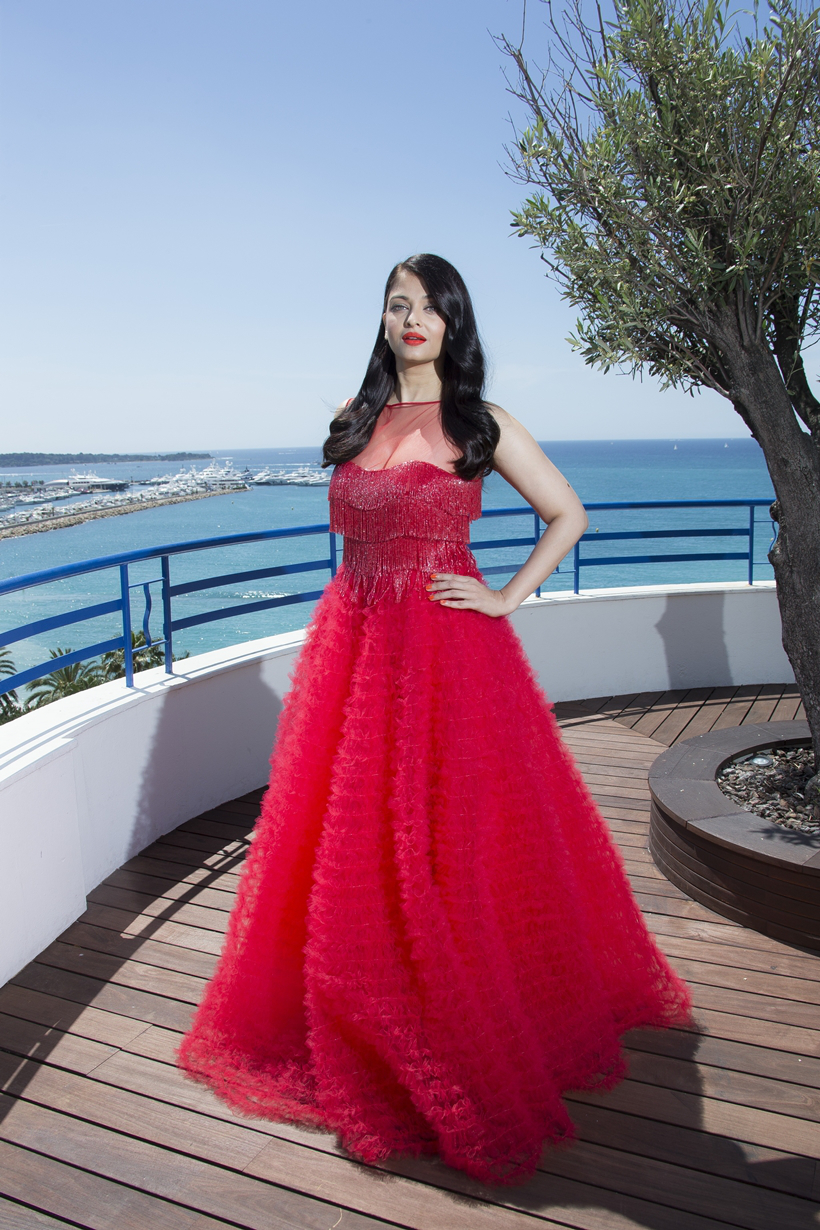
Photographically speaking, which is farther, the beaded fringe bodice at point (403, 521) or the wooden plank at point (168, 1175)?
the beaded fringe bodice at point (403, 521)

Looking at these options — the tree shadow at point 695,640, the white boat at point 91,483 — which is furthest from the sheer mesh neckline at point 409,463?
the white boat at point 91,483

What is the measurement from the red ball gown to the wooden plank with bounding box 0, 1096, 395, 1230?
5.9 inches

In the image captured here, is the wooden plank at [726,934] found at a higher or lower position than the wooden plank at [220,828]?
lower

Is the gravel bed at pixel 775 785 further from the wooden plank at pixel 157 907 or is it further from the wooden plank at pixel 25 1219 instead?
the wooden plank at pixel 25 1219

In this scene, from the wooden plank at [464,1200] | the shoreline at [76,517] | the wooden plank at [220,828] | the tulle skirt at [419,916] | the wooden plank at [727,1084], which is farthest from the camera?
the shoreline at [76,517]

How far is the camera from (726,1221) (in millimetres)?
1300

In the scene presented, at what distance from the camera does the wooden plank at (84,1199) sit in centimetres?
131

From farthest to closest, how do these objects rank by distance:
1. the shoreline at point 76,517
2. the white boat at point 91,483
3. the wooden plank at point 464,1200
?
the shoreline at point 76,517
the white boat at point 91,483
the wooden plank at point 464,1200

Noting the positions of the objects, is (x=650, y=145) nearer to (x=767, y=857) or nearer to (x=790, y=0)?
(x=790, y=0)

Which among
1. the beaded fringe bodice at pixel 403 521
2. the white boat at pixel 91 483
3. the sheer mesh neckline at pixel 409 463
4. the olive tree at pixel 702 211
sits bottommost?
the beaded fringe bodice at pixel 403 521

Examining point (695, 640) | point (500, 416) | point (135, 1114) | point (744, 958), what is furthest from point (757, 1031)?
point (695, 640)

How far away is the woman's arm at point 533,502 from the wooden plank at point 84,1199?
1.21 meters

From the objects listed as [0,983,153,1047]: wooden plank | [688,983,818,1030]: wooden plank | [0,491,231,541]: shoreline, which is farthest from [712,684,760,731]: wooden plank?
[0,491,231,541]: shoreline

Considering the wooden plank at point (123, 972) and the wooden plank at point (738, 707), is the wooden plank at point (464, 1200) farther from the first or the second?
the wooden plank at point (738, 707)
